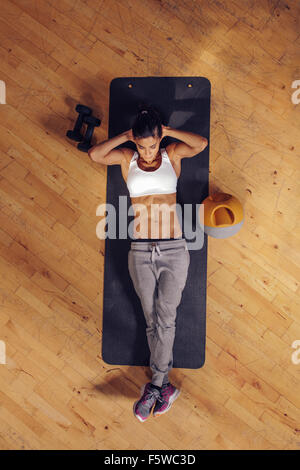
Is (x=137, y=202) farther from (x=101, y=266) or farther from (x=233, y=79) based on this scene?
(x=233, y=79)

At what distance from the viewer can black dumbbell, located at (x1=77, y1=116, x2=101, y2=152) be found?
79.0 inches

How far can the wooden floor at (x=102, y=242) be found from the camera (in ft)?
6.82

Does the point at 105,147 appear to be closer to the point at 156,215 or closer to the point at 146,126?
the point at 146,126

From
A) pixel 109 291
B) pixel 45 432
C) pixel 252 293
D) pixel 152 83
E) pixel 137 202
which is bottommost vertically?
pixel 45 432

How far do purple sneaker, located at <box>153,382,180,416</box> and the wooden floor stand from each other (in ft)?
0.32

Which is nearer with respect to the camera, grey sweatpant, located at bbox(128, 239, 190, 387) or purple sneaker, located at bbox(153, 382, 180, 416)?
grey sweatpant, located at bbox(128, 239, 190, 387)

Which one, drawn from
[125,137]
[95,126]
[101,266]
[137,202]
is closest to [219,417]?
[101,266]

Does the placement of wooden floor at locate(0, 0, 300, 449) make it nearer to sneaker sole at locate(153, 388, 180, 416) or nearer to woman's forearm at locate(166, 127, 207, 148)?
sneaker sole at locate(153, 388, 180, 416)

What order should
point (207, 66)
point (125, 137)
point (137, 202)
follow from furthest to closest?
point (207, 66), point (137, 202), point (125, 137)

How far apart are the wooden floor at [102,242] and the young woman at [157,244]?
195 mm

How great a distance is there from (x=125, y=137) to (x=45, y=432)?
6.55ft

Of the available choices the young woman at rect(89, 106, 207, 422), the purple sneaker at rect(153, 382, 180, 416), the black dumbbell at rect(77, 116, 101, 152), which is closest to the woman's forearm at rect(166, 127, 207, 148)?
the young woman at rect(89, 106, 207, 422)

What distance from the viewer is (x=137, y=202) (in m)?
1.98

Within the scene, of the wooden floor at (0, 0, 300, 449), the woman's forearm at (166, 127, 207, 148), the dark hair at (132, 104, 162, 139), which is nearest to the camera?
the dark hair at (132, 104, 162, 139)
